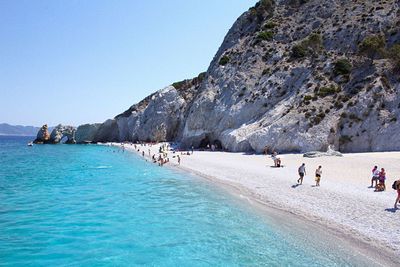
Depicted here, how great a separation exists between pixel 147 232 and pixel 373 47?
48.1 m

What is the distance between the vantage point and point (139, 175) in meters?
38.2

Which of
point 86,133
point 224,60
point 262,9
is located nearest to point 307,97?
point 224,60

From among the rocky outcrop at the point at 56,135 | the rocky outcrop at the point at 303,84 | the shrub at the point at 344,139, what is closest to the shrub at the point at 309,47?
the rocky outcrop at the point at 303,84

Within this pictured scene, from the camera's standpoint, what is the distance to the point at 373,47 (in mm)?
53281

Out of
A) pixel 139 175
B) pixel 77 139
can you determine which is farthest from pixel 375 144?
pixel 77 139

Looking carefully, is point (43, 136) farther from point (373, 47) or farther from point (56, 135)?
point (373, 47)

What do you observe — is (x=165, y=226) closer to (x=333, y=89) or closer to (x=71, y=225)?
(x=71, y=225)

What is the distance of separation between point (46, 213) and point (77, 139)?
109m

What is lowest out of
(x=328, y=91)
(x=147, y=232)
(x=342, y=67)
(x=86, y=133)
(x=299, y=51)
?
(x=147, y=232)

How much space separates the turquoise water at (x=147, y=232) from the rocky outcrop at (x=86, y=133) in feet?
313

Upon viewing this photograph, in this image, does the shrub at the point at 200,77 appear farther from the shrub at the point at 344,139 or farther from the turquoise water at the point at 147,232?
the turquoise water at the point at 147,232

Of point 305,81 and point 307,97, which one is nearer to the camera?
point 307,97

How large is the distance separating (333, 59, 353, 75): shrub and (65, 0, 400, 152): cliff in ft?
0.46

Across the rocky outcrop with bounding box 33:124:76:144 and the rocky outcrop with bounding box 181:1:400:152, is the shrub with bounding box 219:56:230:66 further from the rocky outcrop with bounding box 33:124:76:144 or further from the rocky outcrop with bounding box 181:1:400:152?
the rocky outcrop with bounding box 33:124:76:144
